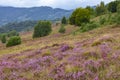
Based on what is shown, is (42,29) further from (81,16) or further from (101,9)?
(101,9)

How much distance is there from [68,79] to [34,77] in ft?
5.34

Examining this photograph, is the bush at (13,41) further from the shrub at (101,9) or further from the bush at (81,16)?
the shrub at (101,9)

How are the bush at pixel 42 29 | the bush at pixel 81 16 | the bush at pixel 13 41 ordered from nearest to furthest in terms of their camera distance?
the bush at pixel 13 41 < the bush at pixel 81 16 < the bush at pixel 42 29

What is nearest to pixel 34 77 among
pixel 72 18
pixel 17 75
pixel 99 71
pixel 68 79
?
pixel 17 75

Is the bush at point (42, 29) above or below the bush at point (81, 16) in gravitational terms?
below

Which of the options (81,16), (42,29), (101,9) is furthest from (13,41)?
(101,9)

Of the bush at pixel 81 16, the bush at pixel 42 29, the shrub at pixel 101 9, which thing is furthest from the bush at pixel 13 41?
the shrub at pixel 101 9

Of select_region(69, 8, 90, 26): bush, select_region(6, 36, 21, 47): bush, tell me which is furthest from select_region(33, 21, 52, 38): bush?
select_region(6, 36, 21, 47): bush

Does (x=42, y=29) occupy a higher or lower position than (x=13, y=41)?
lower

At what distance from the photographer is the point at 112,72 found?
8461 mm

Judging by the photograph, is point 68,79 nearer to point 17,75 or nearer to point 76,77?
point 76,77

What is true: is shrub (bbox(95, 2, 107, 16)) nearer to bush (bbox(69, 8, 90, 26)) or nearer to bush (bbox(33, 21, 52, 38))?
bush (bbox(33, 21, 52, 38))

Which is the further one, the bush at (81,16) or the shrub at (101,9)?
the shrub at (101,9)

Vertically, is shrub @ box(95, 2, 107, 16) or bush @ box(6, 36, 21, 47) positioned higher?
shrub @ box(95, 2, 107, 16)
